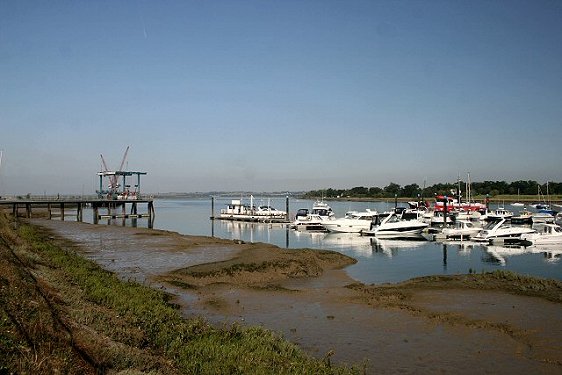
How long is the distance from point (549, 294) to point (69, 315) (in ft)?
68.5

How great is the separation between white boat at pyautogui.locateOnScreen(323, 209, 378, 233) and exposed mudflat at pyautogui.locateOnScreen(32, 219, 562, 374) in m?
30.8

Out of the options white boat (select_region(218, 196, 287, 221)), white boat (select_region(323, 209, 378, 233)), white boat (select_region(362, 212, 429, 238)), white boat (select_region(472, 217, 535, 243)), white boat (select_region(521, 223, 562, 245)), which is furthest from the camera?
white boat (select_region(218, 196, 287, 221))

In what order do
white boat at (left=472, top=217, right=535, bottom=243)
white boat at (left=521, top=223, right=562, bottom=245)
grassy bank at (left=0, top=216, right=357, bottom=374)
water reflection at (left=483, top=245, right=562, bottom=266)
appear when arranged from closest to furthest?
grassy bank at (left=0, top=216, right=357, bottom=374), water reflection at (left=483, top=245, right=562, bottom=266), white boat at (left=521, top=223, right=562, bottom=245), white boat at (left=472, top=217, right=535, bottom=243)

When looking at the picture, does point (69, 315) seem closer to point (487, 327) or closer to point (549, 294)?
point (487, 327)

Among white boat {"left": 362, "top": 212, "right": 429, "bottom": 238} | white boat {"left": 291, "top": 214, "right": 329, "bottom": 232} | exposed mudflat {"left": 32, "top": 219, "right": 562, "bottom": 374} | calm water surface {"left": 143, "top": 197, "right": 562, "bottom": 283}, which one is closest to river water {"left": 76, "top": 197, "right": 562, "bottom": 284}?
calm water surface {"left": 143, "top": 197, "right": 562, "bottom": 283}

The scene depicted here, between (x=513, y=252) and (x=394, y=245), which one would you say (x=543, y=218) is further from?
(x=394, y=245)

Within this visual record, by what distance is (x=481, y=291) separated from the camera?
78.0 feet

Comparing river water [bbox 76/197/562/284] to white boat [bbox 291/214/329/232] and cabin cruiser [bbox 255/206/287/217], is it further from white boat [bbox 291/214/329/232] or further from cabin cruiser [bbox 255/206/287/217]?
cabin cruiser [bbox 255/206/287/217]

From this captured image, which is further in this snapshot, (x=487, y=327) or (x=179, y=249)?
(x=179, y=249)

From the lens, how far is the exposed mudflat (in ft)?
46.6

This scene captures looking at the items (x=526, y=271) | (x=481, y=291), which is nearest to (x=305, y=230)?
(x=526, y=271)

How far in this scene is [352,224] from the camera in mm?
65000

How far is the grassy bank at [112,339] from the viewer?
8531 mm

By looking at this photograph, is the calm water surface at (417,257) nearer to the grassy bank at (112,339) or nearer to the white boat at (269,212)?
the grassy bank at (112,339)
